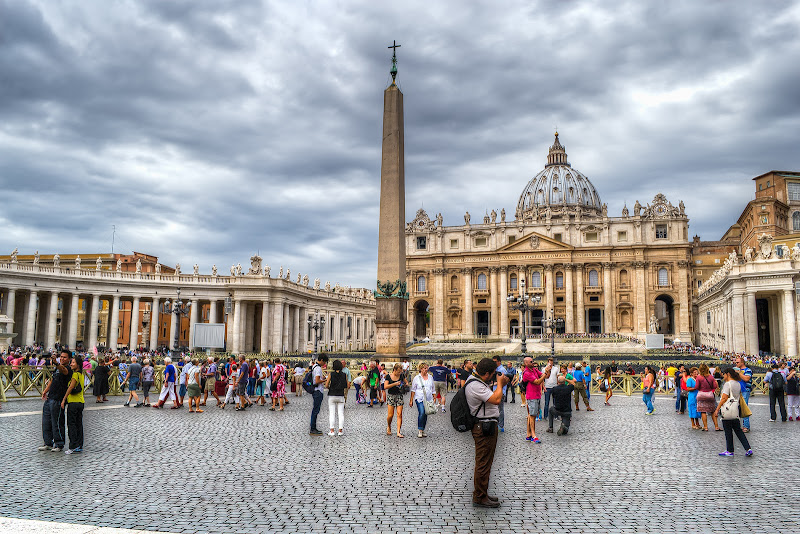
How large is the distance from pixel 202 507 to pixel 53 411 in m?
4.64

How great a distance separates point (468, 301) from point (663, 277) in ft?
89.5

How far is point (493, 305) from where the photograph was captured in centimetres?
8638

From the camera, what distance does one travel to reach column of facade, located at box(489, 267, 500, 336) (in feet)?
283

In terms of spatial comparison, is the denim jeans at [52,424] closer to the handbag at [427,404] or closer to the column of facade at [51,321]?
the handbag at [427,404]

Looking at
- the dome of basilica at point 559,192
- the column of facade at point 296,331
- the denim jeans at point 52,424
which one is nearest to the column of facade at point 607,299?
the dome of basilica at point 559,192

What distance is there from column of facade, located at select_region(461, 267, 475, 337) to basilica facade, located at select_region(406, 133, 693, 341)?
0.48 feet


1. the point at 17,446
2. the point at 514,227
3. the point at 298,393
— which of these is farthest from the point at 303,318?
the point at 17,446

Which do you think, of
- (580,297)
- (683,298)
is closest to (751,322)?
(683,298)

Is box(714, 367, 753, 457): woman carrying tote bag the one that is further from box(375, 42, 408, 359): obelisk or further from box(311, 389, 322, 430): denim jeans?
box(375, 42, 408, 359): obelisk

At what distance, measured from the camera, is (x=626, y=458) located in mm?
9461

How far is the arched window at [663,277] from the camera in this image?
82812mm

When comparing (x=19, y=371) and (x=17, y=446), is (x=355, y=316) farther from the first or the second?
(x=17, y=446)

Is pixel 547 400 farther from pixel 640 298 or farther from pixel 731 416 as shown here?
pixel 640 298

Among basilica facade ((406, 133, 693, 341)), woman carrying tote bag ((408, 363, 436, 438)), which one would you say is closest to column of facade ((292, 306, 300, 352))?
basilica facade ((406, 133, 693, 341))
